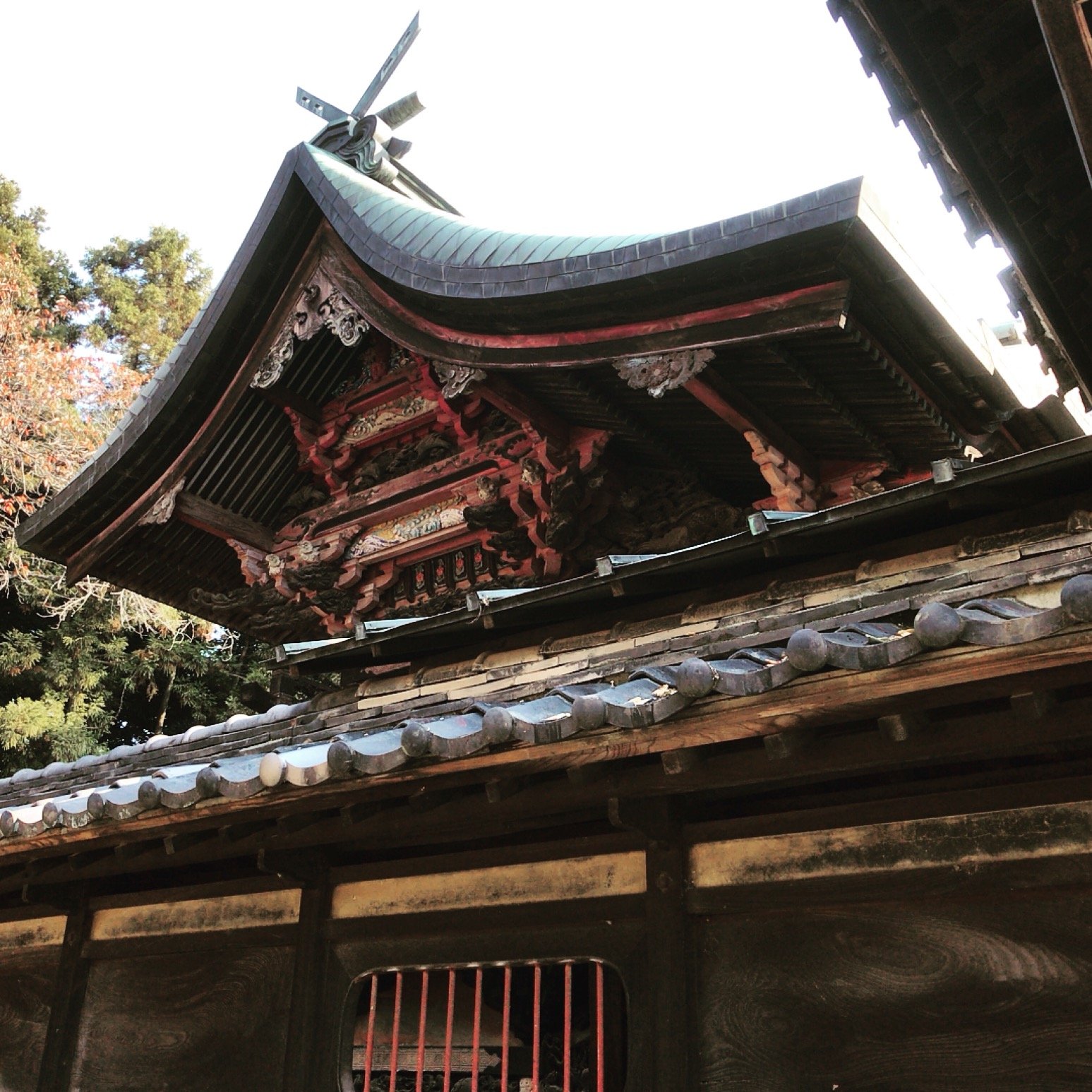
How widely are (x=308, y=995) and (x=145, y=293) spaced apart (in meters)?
21.7

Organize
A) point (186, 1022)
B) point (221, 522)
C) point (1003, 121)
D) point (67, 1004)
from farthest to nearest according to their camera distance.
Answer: point (221, 522)
point (67, 1004)
point (186, 1022)
point (1003, 121)

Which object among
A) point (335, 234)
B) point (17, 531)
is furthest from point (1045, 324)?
point (17, 531)

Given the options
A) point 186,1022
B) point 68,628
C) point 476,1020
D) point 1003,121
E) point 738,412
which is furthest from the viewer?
point 68,628

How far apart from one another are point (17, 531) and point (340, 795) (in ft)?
20.0

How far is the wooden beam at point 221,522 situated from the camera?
859 centimetres

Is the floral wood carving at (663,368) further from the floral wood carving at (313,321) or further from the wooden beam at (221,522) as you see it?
the wooden beam at (221,522)

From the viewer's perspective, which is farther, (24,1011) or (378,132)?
(378,132)

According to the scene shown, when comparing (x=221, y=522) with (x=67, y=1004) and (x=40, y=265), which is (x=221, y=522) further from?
(x=40, y=265)

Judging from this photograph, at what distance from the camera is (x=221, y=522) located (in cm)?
865

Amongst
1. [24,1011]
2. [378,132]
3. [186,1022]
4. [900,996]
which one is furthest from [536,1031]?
[378,132]

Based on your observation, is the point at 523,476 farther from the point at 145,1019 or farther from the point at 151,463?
the point at 145,1019

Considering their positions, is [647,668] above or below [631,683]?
above

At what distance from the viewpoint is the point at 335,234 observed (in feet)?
25.9

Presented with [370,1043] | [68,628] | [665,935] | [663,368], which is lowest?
[370,1043]
